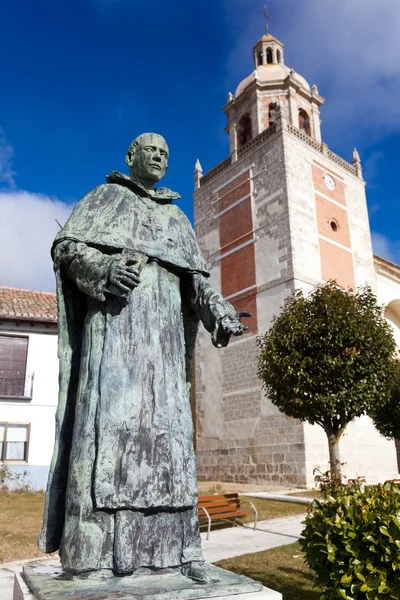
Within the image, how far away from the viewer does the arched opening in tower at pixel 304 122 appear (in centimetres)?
2345

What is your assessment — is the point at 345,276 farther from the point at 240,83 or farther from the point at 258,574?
the point at 258,574

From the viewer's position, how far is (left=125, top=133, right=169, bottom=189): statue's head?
324 centimetres

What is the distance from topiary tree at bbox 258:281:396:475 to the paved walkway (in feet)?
5.43

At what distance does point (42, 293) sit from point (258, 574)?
16782mm

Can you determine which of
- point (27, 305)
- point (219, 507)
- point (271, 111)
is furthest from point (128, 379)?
point (271, 111)

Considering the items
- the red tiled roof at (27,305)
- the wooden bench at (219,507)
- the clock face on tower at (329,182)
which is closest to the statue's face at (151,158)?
the wooden bench at (219,507)

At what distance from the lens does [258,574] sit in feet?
20.9

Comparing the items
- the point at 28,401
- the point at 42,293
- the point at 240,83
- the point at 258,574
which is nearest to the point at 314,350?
the point at 258,574

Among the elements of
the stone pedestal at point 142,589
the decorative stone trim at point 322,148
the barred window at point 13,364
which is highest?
the decorative stone trim at point 322,148

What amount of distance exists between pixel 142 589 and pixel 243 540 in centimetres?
728

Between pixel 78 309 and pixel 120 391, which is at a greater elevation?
pixel 78 309

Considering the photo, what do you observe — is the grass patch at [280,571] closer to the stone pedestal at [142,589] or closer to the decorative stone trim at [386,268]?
the stone pedestal at [142,589]

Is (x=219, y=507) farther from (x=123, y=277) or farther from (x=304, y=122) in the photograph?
(x=304, y=122)

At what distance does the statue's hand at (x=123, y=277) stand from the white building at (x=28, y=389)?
15377 millimetres
